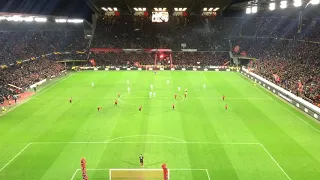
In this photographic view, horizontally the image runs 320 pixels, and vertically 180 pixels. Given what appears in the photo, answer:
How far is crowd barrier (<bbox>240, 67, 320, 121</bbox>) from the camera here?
38741mm

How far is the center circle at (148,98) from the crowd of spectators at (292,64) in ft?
57.7

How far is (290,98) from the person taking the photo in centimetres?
4584

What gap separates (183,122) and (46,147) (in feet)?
48.6

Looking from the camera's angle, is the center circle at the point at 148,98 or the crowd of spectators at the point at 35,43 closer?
the center circle at the point at 148,98

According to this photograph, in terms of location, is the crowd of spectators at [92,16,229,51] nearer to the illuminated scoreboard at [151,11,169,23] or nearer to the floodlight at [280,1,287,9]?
the illuminated scoreboard at [151,11,169,23]

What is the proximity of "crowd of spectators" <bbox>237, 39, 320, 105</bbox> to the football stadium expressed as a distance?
0.31 meters

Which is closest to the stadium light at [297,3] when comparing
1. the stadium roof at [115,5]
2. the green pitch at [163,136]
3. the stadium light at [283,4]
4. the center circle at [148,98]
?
the stadium roof at [115,5]

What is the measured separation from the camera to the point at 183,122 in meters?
37.0

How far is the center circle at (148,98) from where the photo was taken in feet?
150

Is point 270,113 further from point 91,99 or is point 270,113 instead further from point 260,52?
point 260,52

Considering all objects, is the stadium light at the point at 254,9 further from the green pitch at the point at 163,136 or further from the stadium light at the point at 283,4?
the green pitch at the point at 163,136

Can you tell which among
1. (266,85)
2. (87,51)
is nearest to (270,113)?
(266,85)

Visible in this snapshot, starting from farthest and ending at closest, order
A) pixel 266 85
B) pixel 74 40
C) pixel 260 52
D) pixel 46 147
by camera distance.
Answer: pixel 74 40, pixel 260 52, pixel 266 85, pixel 46 147

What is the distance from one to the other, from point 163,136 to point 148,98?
17.0m
